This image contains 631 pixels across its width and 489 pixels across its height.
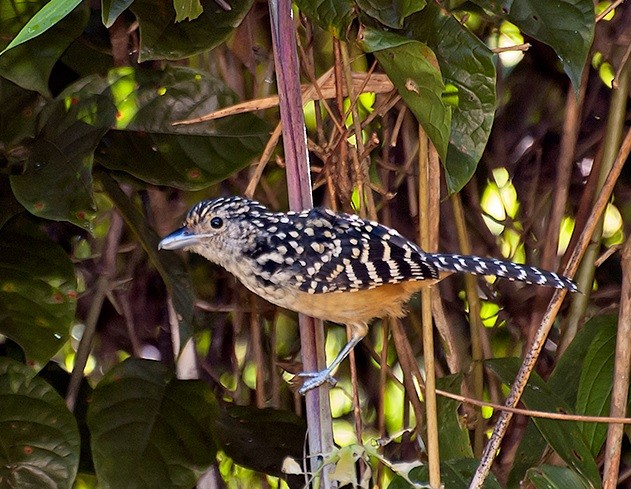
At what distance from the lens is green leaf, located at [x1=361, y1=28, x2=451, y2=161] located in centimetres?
141

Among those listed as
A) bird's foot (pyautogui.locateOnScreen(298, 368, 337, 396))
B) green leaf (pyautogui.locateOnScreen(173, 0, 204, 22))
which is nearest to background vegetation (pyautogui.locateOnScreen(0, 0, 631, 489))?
green leaf (pyautogui.locateOnScreen(173, 0, 204, 22))

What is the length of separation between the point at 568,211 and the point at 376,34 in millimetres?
874

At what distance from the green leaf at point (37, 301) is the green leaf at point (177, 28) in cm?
40

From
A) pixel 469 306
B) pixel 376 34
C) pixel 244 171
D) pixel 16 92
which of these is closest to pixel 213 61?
pixel 244 171

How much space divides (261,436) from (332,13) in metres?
0.81

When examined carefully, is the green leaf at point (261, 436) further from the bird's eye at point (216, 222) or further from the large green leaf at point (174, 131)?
the large green leaf at point (174, 131)

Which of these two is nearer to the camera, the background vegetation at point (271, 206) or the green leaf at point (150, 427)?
the background vegetation at point (271, 206)

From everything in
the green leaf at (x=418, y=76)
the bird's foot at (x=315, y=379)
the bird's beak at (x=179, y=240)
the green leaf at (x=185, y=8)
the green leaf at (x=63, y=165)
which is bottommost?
the bird's foot at (x=315, y=379)

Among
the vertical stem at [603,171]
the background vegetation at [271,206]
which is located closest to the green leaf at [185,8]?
the background vegetation at [271,206]

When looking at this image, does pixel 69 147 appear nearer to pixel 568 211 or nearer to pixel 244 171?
pixel 244 171

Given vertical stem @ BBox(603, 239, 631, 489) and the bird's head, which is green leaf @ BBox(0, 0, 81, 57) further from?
vertical stem @ BBox(603, 239, 631, 489)

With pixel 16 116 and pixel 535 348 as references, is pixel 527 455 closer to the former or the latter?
pixel 535 348

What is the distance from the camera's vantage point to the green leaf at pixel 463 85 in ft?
4.97

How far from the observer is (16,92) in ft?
5.52
